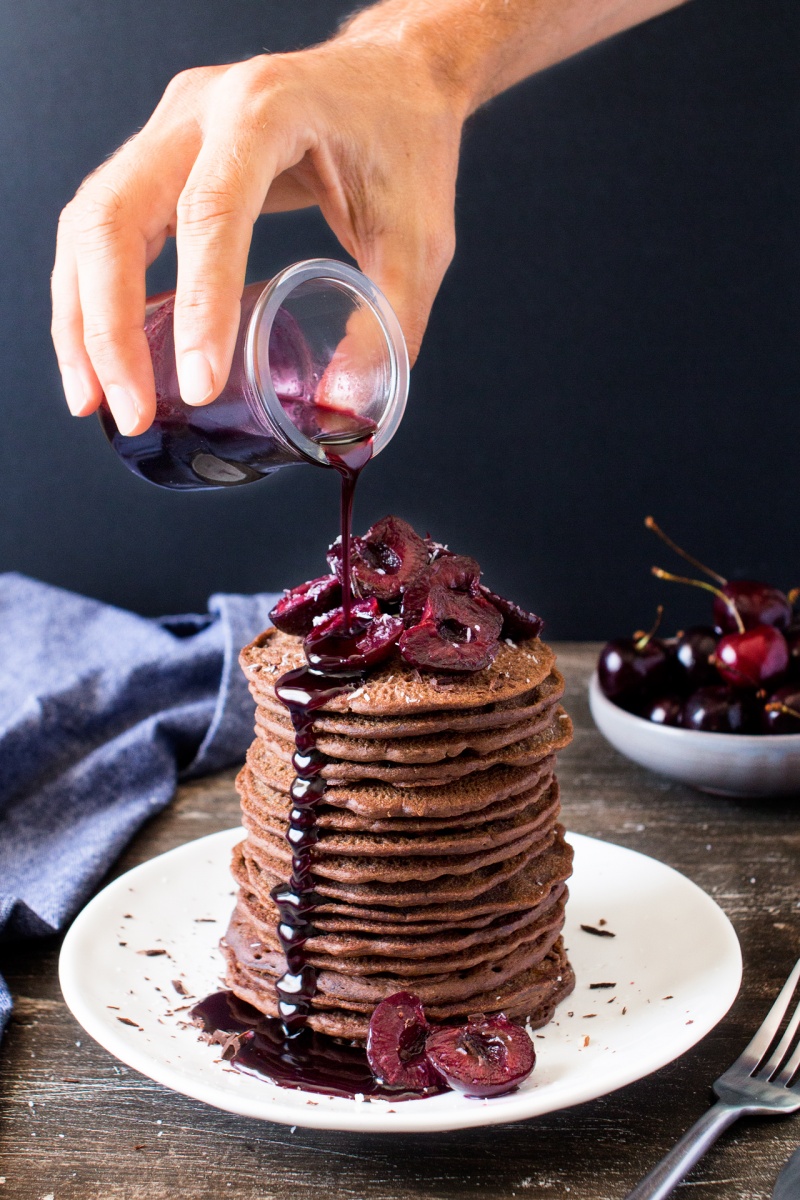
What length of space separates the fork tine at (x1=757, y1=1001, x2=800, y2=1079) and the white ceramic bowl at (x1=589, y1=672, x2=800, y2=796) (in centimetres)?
77

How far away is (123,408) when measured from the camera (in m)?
1.61

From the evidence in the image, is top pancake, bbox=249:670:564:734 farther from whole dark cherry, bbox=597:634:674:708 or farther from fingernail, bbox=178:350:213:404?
whole dark cherry, bbox=597:634:674:708

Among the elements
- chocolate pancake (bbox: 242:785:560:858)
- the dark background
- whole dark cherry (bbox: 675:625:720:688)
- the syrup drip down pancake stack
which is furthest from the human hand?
the dark background

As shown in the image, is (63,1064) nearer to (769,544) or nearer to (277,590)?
(277,590)

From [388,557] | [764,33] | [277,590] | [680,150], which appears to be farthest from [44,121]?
[388,557]

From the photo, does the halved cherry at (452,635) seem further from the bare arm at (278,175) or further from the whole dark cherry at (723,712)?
the whole dark cherry at (723,712)

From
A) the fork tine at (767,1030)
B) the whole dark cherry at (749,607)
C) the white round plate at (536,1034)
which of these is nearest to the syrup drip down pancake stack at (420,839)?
the white round plate at (536,1034)

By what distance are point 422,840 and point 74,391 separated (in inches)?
33.9

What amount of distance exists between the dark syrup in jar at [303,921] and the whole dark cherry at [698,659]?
1.23 m

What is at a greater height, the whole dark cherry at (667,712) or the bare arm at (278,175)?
the bare arm at (278,175)

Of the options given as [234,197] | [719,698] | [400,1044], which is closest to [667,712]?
[719,698]

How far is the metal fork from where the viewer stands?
1347 millimetres

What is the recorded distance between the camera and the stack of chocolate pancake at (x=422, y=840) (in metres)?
1.56

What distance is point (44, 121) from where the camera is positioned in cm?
342
